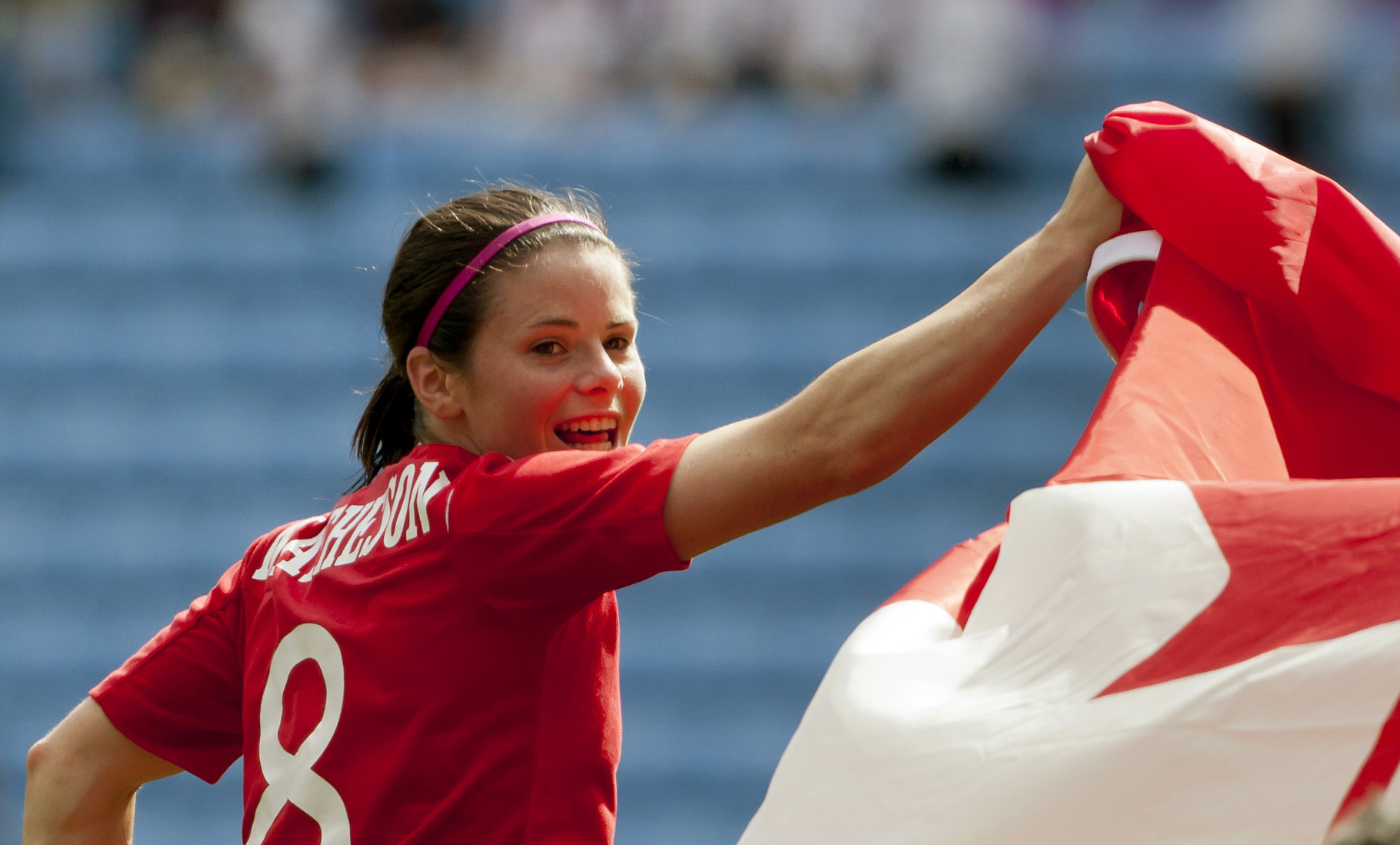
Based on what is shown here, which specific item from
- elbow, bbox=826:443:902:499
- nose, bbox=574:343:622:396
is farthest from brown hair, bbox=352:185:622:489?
elbow, bbox=826:443:902:499

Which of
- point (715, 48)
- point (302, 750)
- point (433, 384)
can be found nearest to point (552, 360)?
point (433, 384)

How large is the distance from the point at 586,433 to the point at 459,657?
235 millimetres

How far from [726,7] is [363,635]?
4.45 meters

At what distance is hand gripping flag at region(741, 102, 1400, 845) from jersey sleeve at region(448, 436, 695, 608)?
196 millimetres

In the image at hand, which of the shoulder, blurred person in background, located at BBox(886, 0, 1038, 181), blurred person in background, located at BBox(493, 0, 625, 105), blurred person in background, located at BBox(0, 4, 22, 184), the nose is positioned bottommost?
the shoulder

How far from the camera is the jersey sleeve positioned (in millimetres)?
1290

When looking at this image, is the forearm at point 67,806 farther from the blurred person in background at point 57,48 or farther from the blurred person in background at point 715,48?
the blurred person in background at point 57,48

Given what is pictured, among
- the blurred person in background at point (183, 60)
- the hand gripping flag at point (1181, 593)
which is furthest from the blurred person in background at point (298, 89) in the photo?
the hand gripping flag at point (1181, 593)

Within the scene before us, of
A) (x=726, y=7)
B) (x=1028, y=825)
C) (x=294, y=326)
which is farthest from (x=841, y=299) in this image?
(x=1028, y=825)

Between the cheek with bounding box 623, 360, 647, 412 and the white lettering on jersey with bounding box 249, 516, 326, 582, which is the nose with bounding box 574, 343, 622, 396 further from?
the white lettering on jersey with bounding box 249, 516, 326, 582

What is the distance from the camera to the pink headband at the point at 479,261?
150 cm

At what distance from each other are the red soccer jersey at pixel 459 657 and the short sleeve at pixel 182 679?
12 centimetres

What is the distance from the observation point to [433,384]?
5.04 ft

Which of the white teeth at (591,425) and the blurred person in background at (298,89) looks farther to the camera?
the blurred person in background at (298,89)
